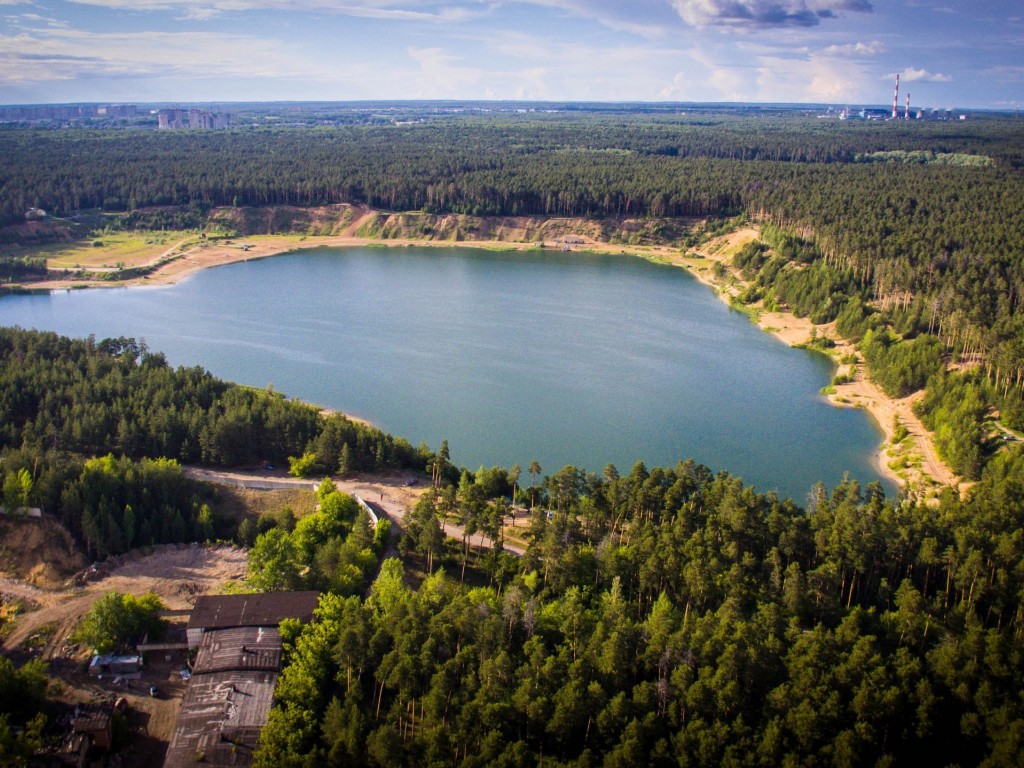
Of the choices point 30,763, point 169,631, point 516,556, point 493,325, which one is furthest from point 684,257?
point 30,763

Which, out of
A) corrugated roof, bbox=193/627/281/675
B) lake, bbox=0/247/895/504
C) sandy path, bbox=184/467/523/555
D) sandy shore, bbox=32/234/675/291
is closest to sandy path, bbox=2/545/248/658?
corrugated roof, bbox=193/627/281/675

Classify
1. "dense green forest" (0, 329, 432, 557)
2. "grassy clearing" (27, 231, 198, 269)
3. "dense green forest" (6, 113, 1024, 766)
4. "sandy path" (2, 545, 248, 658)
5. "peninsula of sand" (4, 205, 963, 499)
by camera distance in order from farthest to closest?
"grassy clearing" (27, 231, 198, 269), "peninsula of sand" (4, 205, 963, 499), "dense green forest" (0, 329, 432, 557), "sandy path" (2, 545, 248, 658), "dense green forest" (6, 113, 1024, 766)

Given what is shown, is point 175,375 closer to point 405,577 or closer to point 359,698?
point 405,577

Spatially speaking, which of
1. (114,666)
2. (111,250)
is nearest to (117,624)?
(114,666)

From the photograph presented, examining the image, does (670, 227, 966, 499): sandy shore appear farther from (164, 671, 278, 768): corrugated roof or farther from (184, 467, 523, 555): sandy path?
(164, 671, 278, 768): corrugated roof

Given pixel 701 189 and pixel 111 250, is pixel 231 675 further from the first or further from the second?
pixel 701 189
